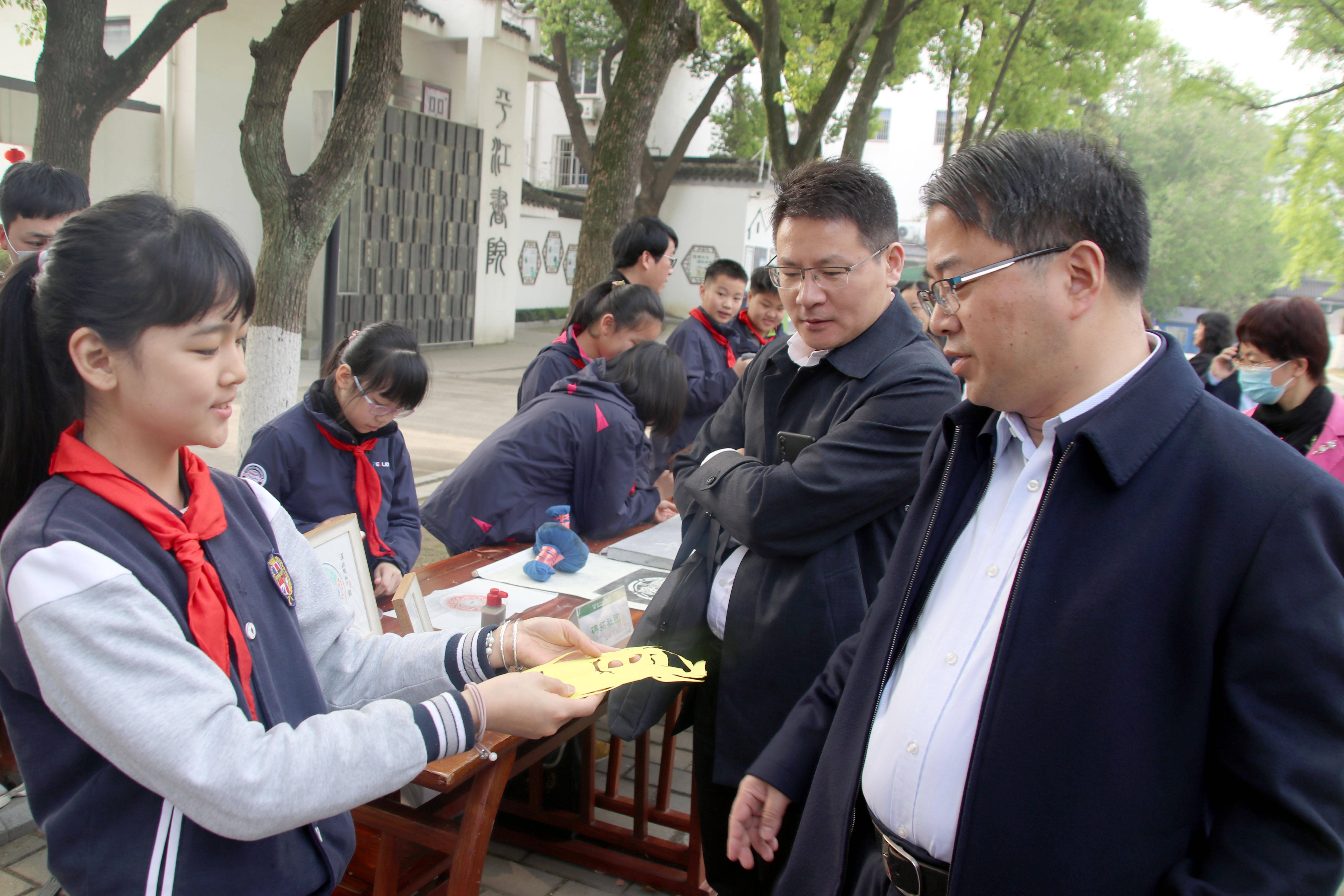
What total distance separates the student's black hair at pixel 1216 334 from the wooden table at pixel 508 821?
549 centimetres

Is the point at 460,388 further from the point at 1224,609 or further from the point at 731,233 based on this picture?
the point at 731,233

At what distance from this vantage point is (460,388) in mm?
11414

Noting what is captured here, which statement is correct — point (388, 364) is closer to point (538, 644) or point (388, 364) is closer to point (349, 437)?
point (349, 437)

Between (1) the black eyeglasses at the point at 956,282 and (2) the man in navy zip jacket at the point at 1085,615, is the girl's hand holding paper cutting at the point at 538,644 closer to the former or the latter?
(2) the man in navy zip jacket at the point at 1085,615

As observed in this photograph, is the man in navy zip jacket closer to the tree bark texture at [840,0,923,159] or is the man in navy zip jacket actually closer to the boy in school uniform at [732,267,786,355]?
the boy in school uniform at [732,267,786,355]

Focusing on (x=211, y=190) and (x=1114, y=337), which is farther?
(x=211, y=190)

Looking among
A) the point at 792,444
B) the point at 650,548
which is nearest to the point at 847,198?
the point at 792,444

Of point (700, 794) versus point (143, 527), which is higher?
point (143, 527)

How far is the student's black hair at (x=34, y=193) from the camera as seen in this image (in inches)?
130

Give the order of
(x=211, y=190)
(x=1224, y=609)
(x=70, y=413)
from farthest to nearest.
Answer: (x=211, y=190) < (x=70, y=413) < (x=1224, y=609)

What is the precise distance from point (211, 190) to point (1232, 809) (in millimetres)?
12282

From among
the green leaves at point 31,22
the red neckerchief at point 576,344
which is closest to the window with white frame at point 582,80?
the green leaves at point 31,22

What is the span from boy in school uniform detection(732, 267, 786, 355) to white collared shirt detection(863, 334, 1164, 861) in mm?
3690

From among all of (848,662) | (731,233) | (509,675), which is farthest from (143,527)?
(731,233)
